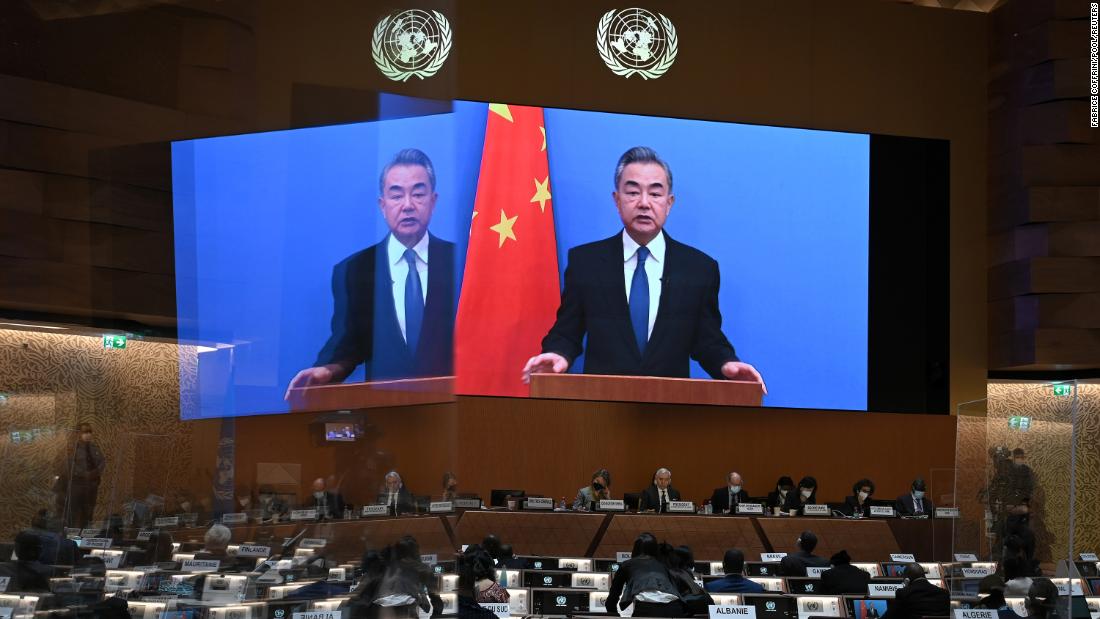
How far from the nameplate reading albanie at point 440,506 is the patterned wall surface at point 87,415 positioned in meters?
0.28

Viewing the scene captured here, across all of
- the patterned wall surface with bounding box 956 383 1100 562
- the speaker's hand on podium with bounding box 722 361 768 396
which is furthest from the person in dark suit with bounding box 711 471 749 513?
the patterned wall surface with bounding box 956 383 1100 562

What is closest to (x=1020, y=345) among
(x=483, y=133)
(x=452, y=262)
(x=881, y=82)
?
(x=881, y=82)

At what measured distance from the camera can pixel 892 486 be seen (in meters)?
12.9

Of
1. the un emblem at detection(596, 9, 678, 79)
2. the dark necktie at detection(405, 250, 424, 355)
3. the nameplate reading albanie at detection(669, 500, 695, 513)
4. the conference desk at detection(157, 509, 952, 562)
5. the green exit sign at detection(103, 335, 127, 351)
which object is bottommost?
the conference desk at detection(157, 509, 952, 562)

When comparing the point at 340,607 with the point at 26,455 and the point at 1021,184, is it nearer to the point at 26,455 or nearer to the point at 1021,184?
the point at 26,455

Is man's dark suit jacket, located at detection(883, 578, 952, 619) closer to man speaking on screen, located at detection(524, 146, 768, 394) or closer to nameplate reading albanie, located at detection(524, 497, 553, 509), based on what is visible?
nameplate reading albanie, located at detection(524, 497, 553, 509)

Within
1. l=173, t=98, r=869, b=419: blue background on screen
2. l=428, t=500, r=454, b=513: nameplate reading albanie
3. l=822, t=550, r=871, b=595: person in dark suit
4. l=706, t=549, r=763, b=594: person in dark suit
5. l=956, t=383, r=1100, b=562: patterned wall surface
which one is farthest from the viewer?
l=173, t=98, r=869, b=419: blue background on screen

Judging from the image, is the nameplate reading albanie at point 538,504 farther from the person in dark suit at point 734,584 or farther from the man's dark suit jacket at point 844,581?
the man's dark suit jacket at point 844,581

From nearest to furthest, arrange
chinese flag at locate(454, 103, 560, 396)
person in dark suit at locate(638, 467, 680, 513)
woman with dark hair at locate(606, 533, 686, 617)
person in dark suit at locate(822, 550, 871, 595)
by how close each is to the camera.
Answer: woman with dark hair at locate(606, 533, 686, 617) → person in dark suit at locate(822, 550, 871, 595) → person in dark suit at locate(638, 467, 680, 513) → chinese flag at locate(454, 103, 560, 396)

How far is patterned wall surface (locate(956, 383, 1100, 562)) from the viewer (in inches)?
115

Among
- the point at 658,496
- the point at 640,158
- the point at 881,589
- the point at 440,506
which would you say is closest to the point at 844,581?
the point at 881,589

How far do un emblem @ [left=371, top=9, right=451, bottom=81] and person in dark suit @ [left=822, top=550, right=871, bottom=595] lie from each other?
518 cm

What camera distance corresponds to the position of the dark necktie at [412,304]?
131 centimetres

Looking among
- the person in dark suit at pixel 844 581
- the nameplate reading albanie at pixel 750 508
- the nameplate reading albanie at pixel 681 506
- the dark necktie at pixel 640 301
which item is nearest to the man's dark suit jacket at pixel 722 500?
the nameplate reading albanie at pixel 750 508
